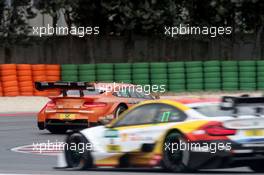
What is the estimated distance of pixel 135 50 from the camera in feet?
150

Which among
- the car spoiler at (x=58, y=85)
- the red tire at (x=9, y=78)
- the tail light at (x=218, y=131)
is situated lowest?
the red tire at (x=9, y=78)

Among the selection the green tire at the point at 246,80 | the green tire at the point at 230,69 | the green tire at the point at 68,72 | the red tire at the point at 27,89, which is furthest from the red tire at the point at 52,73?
the green tire at the point at 246,80

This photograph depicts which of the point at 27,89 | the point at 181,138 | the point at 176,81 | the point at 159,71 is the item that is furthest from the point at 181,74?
the point at 181,138

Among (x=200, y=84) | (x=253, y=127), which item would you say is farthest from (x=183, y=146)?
(x=200, y=84)

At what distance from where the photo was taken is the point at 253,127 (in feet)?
42.7

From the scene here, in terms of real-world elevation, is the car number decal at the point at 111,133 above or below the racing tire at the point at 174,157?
above

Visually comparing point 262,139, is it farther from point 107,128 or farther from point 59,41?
point 59,41

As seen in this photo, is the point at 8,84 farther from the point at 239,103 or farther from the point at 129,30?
the point at 239,103

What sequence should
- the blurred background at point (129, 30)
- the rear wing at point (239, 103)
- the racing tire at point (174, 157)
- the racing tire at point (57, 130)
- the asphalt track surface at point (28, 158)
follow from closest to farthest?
the racing tire at point (174, 157) < the rear wing at point (239, 103) < the asphalt track surface at point (28, 158) < the racing tire at point (57, 130) < the blurred background at point (129, 30)

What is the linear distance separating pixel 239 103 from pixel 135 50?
107 ft

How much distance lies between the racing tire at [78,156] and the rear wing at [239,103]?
2459 mm

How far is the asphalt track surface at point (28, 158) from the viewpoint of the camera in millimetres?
14148

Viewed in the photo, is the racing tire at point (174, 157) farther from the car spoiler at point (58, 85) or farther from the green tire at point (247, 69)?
the green tire at point (247, 69)

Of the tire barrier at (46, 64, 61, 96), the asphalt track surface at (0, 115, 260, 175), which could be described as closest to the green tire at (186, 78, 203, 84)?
the tire barrier at (46, 64, 61, 96)
